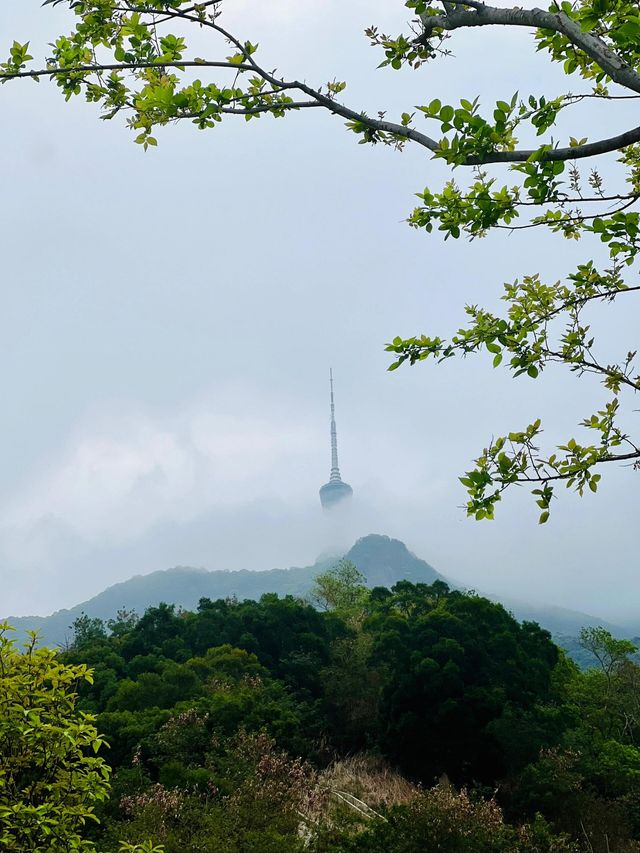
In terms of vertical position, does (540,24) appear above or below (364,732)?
above

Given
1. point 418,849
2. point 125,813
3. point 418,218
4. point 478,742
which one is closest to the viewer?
point 418,218

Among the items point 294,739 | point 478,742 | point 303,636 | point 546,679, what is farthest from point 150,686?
point 546,679

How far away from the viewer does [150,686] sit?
64.7 feet

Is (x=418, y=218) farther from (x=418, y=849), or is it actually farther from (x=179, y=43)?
(x=418, y=849)

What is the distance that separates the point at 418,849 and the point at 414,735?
8.87 metres

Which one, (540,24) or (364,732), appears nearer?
(540,24)

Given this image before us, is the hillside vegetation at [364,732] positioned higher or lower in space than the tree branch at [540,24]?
lower

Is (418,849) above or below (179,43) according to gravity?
below

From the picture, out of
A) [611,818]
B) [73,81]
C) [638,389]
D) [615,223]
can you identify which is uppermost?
[73,81]

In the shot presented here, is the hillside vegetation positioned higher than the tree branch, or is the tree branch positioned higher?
the tree branch

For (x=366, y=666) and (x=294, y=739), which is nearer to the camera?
(x=294, y=739)

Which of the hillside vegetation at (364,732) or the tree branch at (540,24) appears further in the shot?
the hillside vegetation at (364,732)

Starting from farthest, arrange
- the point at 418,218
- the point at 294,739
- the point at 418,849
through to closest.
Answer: the point at 294,739 → the point at 418,849 → the point at 418,218

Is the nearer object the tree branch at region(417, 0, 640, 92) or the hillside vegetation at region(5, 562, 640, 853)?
the tree branch at region(417, 0, 640, 92)
